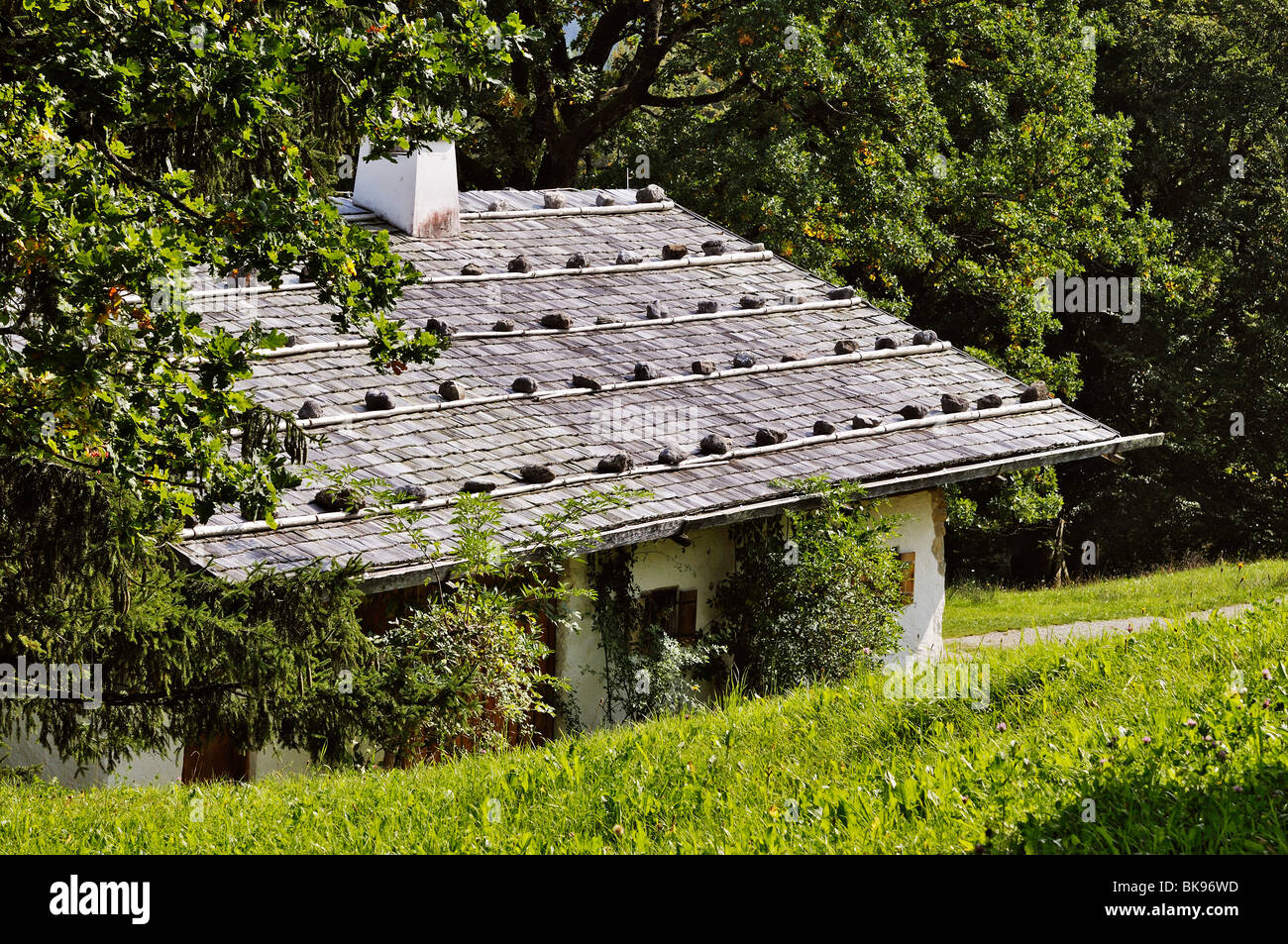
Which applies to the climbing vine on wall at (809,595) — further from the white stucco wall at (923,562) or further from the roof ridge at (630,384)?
the roof ridge at (630,384)

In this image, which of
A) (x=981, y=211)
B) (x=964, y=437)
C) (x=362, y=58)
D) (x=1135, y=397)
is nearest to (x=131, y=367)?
(x=362, y=58)

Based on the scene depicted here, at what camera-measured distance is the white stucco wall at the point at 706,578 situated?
11188mm

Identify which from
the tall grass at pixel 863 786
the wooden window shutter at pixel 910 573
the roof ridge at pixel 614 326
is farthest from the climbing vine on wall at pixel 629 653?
the wooden window shutter at pixel 910 573

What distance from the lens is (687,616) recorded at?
39.7 ft

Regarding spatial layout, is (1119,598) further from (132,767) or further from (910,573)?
(132,767)

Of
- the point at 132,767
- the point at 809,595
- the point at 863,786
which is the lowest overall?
A: the point at 132,767

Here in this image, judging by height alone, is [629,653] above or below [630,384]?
below

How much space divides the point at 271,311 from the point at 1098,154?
16493mm

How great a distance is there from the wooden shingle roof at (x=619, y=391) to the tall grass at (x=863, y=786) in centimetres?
206

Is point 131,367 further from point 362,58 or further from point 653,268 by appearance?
point 653,268

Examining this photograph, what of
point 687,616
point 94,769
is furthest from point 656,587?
point 94,769

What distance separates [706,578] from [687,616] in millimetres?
395

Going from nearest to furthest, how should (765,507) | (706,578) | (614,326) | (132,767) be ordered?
(132,767) → (765,507) → (706,578) → (614,326)
